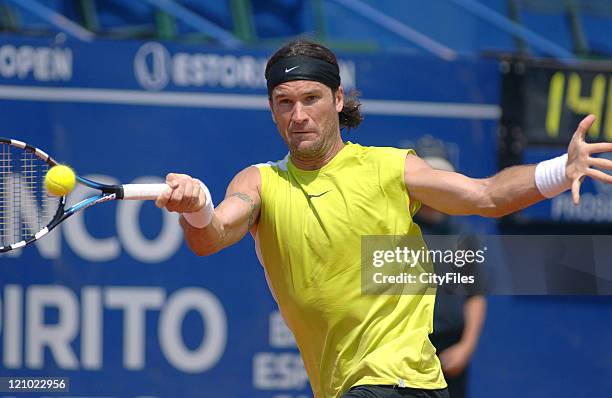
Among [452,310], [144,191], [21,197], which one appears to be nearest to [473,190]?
[144,191]

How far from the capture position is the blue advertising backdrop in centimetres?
561

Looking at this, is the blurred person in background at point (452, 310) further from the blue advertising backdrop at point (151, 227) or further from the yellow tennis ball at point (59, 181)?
the yellow tennis ball at point (59, 181)

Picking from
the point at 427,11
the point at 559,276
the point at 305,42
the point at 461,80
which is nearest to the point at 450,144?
the point at 461,80

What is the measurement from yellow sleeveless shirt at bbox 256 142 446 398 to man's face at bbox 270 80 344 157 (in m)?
A: 0.10

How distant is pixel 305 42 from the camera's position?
13.5ft

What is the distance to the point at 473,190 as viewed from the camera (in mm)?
3689

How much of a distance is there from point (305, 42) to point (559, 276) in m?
2.59

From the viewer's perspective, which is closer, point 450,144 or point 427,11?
point 450,144

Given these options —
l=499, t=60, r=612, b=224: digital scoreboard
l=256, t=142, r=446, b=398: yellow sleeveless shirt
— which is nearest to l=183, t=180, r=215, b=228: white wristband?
l=256, t=142, r=446, b=398: yellow sleeveless shirt

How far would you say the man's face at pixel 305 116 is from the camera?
3920 mm

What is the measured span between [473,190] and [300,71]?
30.4 inches

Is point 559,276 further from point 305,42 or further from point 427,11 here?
point 305,42

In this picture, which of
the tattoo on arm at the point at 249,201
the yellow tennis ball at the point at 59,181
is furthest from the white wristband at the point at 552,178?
the yellow tennis ball at the point at 59,181

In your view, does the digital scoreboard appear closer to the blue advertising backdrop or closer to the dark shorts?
the blue advertising backdrop
